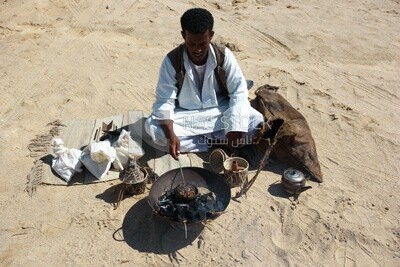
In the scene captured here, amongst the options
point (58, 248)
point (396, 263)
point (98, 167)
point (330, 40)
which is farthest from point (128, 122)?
point (330, 40)

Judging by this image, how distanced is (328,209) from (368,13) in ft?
17.0

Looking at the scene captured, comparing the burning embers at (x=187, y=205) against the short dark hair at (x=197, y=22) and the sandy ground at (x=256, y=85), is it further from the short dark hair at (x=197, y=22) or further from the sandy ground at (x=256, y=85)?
the short dark hair at (x=197, y=22)

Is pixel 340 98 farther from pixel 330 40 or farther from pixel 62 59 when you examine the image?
pixel 62 59

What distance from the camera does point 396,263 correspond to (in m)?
3.13

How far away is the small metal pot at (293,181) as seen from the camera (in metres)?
3.64

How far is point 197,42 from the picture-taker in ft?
11.6

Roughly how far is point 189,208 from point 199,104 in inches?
52.4

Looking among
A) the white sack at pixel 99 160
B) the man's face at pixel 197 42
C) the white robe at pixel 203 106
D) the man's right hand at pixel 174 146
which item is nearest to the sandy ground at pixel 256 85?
the white sack at pixel 99 160

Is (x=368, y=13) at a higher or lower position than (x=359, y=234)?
higher

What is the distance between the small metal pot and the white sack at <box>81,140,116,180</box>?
5.65 ft

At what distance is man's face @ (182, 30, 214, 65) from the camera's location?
3.49 m

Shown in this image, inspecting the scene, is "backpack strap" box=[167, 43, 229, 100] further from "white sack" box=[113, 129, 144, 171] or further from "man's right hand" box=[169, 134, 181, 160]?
"white sack" box=[113, 129, 144, 171]

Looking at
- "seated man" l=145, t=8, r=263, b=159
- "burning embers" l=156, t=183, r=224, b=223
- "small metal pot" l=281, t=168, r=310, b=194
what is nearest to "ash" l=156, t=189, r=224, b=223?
"burning embers" l=156, t=183, r=224, b=223

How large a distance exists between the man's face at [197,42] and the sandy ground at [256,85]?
141 cm
